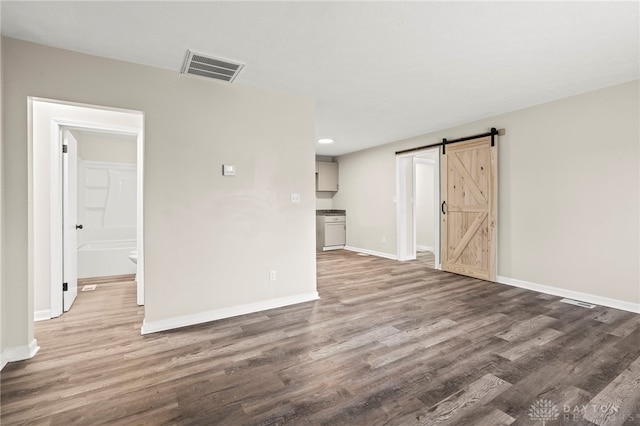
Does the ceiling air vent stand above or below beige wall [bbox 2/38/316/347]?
above

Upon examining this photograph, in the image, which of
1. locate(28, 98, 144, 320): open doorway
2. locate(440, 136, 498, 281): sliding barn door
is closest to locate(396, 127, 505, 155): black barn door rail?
locate(440, 136, 498, 281): sliding barn door

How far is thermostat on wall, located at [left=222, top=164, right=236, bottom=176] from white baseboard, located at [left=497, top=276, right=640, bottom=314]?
407 cm

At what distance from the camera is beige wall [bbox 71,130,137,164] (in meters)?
5.18

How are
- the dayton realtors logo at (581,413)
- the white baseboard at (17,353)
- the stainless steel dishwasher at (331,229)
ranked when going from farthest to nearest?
the stainless steel dishwasher at (331,229)
the white baseboard at (17,353)
the dayton realtors logo at (581,413)

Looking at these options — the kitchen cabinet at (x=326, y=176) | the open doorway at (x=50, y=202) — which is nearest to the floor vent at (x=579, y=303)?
the open doorway at (x=50, y=202)

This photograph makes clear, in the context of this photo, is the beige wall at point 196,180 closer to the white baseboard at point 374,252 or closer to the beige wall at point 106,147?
the beige wall at point 106,147

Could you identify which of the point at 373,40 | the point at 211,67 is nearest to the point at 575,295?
the point at 373,40

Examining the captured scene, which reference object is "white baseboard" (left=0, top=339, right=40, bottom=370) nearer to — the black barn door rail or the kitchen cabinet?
the black barn door rail

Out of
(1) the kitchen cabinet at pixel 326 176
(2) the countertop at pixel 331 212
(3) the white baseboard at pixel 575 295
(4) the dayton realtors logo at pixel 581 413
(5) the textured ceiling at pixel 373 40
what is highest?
(5) the textured ceiling at pixel 373 40

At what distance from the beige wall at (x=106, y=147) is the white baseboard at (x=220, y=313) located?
3.83 m

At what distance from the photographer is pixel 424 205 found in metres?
7.91

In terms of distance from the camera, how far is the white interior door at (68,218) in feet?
10.5

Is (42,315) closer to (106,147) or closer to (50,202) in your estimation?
(50,202)

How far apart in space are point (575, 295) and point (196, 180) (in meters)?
4.66
